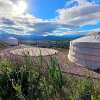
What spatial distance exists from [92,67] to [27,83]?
20.7 feet

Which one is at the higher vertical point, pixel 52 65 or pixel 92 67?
pixel 52 65

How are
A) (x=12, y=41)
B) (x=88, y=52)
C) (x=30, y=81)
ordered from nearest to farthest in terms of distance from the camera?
(x=30, y=81) → (x=88, y=52) → (x=12, y=41)

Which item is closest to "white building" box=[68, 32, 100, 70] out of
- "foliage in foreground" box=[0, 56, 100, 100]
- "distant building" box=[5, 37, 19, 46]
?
"foliage in foreground" box=[0, 56, 100, 100]

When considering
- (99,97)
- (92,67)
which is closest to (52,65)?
(99,97)

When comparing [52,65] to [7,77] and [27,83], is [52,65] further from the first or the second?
[7,77]

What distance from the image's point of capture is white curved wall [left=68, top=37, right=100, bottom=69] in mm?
10328

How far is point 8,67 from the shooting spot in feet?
14.9

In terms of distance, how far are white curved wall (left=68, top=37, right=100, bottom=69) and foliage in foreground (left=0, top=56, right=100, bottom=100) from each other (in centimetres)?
602

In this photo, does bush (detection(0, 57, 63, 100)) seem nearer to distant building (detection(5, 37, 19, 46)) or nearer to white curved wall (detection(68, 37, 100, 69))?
white curved wall (detection(68, 37, 100, 69))

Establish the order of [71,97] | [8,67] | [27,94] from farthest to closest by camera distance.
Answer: [8,67]
[27,94]
[71,97]

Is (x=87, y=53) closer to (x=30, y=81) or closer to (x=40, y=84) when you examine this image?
(x=30, y=81)

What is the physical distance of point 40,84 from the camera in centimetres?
368

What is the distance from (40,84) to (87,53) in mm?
7150

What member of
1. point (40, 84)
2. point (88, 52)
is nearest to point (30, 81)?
point (40, 84)
